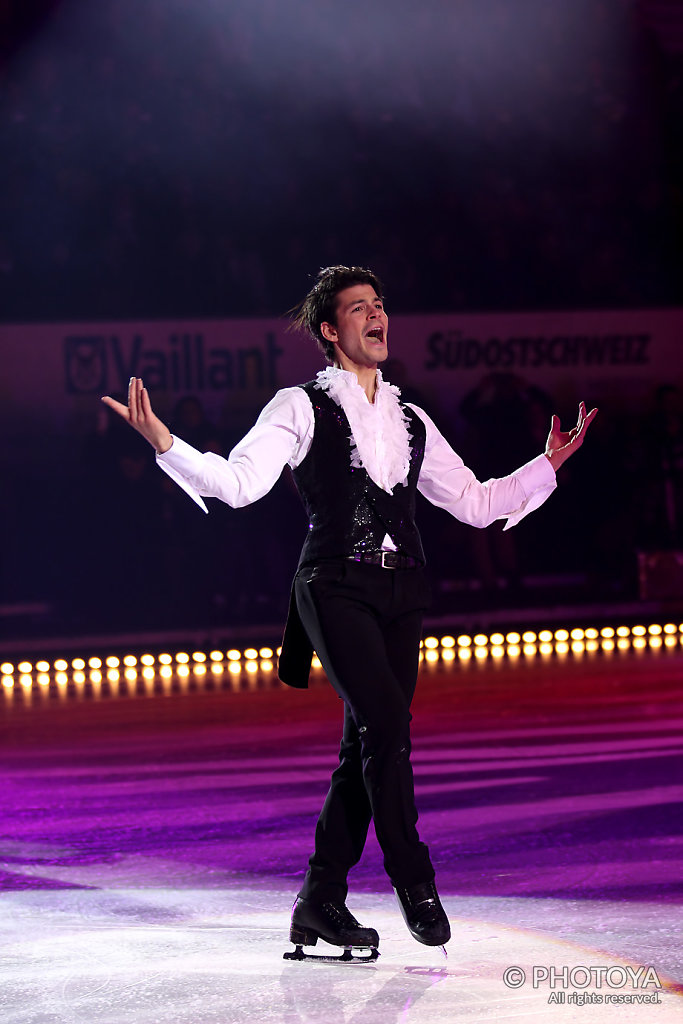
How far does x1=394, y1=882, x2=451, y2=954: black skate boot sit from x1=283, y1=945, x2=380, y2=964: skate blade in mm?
95

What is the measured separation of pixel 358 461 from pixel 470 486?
355mm

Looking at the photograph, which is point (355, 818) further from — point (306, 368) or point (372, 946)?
point (306, 368)

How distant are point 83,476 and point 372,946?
6.12 m

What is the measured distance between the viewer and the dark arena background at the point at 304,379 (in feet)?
12.7

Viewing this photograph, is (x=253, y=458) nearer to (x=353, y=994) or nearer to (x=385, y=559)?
(x=385, y=559)

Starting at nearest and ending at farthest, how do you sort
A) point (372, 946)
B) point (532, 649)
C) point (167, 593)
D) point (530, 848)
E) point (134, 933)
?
point (372, 946) < point (134, 933) < point (530, 848) < point (532, 649) < point (167, 593)

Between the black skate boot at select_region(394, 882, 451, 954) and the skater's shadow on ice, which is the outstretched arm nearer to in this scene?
the black skate boot at select_region(394, 882, 451, 954)

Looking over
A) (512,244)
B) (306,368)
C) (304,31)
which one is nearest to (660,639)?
(306,368)

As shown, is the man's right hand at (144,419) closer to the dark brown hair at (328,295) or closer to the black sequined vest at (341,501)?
the black sequined vest at (341,501)

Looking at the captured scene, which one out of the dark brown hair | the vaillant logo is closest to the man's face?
the dark brown hair

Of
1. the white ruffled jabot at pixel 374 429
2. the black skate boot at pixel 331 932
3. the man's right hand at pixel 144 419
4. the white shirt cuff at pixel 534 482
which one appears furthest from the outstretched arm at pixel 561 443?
the black skate boot at pixel 331 932

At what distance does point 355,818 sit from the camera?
2.61 meters

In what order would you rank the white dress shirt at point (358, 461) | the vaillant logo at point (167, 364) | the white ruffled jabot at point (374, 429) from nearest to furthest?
1. the white dress shirt at point (358, 461)
2. the white ruffled jabot at point (374, 429)
3. the vaillant logo at point (167, 364)

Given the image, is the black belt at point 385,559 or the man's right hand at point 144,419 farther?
the black belt at point 385,559
